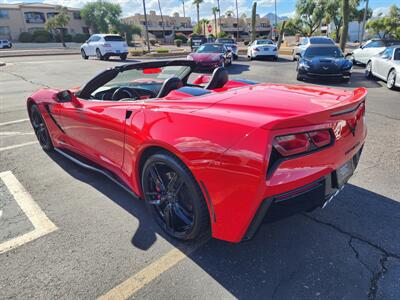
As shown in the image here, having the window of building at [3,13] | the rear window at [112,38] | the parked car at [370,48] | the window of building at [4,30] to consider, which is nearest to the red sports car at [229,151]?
the parked car at [370,48]

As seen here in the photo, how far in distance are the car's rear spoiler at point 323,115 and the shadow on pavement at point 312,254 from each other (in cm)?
104

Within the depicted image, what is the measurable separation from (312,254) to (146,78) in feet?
9.06

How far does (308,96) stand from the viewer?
245cm

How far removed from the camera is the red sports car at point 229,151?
1832mm

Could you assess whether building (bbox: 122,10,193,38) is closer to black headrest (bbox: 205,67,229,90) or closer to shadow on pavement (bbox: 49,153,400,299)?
black headrest (bbox: 205,67,229,90)

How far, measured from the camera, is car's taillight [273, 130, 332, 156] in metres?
1.85

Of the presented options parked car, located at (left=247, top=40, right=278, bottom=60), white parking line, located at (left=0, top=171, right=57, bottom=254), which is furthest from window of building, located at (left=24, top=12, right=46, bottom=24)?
white parking line, located at (left=0, top=171, right=57, bottom=254)

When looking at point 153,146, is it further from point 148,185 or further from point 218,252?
point 218,252

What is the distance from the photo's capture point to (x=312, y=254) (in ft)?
7.63

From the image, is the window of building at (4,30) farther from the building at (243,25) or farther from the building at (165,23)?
the building at (243,25)

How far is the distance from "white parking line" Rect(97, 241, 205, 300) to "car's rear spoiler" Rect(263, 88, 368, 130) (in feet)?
4.12

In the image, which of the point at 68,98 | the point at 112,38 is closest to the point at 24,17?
the point at 112,38

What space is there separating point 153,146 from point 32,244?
1.35m

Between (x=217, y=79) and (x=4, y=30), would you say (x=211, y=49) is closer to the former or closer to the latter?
(x=217, y=79)
